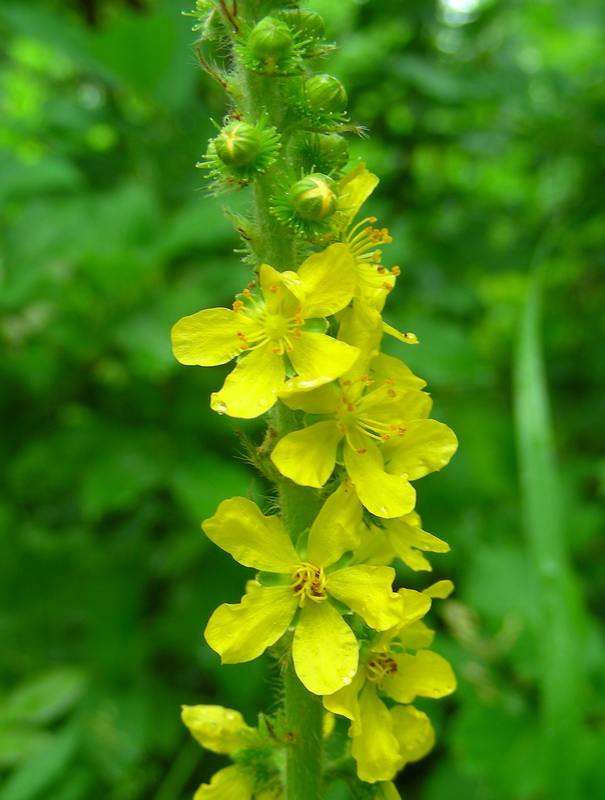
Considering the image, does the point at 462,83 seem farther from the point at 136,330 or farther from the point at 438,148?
the point at 136,330

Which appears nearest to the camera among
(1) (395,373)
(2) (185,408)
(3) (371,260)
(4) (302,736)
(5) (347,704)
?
(5) (347,704)

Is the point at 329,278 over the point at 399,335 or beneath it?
over

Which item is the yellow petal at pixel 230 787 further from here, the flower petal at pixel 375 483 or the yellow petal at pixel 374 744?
the flower petal at pixel 375 483

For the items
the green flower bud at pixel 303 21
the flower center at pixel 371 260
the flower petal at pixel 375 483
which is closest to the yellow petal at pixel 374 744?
the flower petal at pixel 375 483

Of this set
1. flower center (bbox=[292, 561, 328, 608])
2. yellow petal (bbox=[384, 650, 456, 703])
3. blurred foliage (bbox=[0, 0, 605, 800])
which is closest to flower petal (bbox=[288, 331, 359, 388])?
flower center (bbox=[292, 561, 328, 608])

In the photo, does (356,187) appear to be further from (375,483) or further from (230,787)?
(230,787)

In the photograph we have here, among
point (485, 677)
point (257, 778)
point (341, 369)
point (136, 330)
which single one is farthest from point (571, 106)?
point (257, 778)

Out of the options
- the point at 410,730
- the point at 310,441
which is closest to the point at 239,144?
the point at 310,441

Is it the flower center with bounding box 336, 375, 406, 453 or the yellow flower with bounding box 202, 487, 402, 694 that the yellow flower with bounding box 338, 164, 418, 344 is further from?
the yellow flower with bounding box 202, 487, 402, 694
